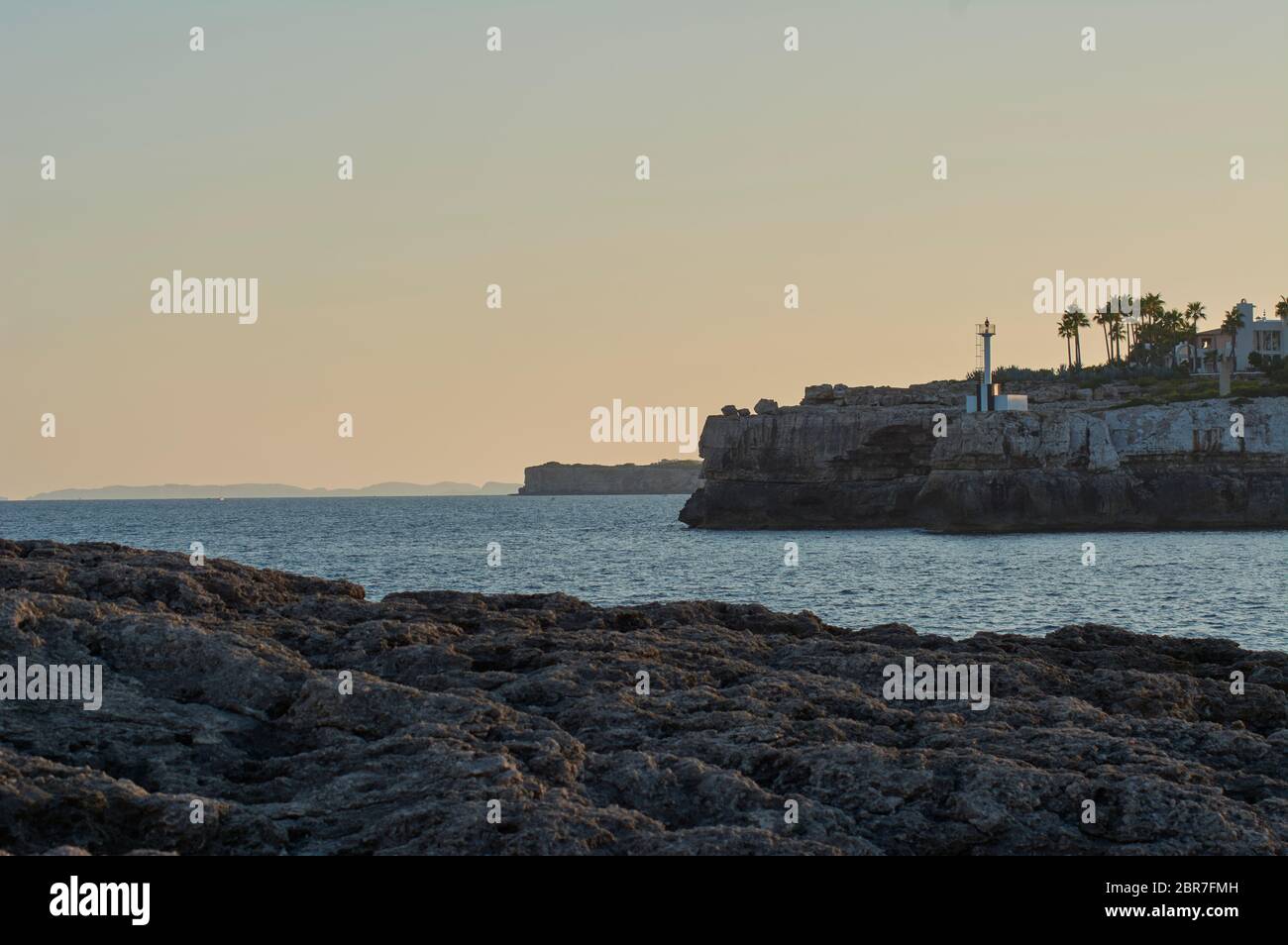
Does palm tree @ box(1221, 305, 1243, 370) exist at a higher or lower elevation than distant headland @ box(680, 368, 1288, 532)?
higher

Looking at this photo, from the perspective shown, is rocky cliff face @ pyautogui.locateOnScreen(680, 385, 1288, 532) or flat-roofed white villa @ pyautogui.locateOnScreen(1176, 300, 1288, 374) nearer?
rocky cliff face @ pyautogui.locateOnScreen(680, 385, 1288, 532)

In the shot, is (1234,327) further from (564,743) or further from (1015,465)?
(564,743)

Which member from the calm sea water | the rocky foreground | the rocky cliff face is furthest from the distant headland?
the rocky foreground

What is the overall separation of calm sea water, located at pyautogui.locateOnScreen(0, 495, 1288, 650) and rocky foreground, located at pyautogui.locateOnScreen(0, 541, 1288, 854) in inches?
835

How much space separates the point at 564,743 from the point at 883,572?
4844 cm

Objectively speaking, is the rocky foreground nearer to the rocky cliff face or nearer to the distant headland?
the rocky cliff face

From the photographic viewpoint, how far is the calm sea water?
40594 millimetres

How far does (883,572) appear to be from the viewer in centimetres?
5872

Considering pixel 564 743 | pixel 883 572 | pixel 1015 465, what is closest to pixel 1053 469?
pixel 1015 465

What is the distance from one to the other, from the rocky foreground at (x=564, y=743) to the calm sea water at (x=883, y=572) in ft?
69.6
